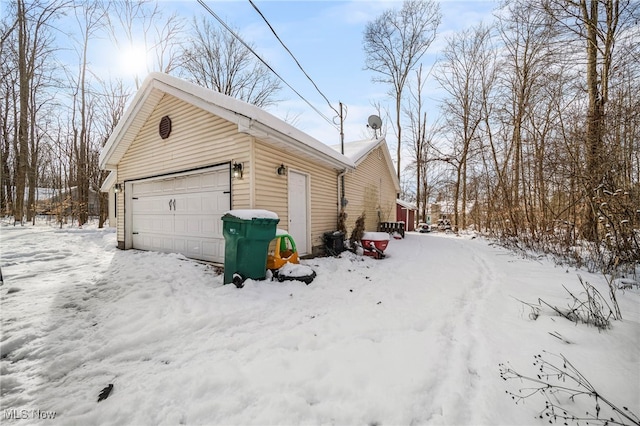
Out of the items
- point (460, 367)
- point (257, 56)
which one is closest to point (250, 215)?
point (460, 367)

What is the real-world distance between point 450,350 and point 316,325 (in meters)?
1.38

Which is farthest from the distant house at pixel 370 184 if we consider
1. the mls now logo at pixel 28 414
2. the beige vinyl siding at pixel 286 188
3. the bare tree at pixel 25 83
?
the bare tree at pixel 25 83

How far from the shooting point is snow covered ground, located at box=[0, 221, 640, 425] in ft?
5.32

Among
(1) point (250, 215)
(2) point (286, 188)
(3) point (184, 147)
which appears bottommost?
(1) point (250, 215)

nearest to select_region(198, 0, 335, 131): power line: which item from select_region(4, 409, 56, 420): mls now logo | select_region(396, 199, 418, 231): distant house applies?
select_region(4, 409, 56, 420): mls now logo

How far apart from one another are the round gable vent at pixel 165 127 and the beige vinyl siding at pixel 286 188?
313cm

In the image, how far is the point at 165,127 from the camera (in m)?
6.59

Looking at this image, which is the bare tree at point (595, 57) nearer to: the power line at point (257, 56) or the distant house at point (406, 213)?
the power line at point (257, 56)

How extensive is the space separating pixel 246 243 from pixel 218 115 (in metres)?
2.81

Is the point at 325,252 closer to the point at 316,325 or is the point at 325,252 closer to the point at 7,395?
the point at 316,325

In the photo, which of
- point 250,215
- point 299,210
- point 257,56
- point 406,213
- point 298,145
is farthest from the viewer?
point 406,213

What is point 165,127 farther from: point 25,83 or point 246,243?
point 25,83

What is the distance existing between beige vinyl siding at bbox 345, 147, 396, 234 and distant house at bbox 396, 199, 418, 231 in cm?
271

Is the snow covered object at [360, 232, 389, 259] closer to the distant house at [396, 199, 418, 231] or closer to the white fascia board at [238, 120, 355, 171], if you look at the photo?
the white fascia board at [238, 120, 355, 171]
